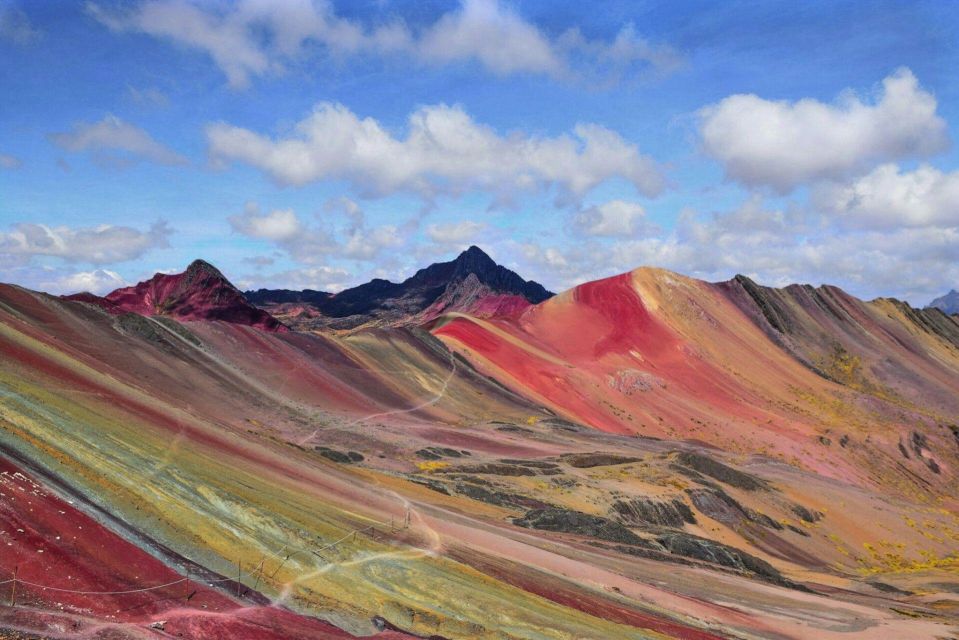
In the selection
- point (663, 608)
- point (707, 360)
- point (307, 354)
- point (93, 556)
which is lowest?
point (663, 608)

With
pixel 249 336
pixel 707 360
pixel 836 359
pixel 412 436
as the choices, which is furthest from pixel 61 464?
pixel 836 359

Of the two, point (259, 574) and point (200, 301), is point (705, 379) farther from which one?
point (259, 574)

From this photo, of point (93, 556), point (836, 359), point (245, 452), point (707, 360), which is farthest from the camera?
point (836, 359)

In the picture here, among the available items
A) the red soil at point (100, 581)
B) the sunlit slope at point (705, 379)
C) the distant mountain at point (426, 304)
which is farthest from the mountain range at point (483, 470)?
the distant mountain at point (426, 304)

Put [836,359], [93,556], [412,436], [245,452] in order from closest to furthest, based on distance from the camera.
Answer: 1. [93,556]
2. [245,452]
3. [412,436]
4. [836,359]

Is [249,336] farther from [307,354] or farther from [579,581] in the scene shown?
[579,581]

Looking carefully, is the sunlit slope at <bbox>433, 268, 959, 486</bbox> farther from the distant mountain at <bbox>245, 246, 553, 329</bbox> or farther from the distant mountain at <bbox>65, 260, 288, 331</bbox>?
the distant mountain at <bbox>245, 246, 553, 329</bbox>

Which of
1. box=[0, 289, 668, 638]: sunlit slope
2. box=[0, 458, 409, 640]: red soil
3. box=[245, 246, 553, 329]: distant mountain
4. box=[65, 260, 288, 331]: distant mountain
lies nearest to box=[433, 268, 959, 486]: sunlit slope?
box=[65, 260, 288, 331]: distant mountain

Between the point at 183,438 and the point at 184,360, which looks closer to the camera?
the point at 183,438
